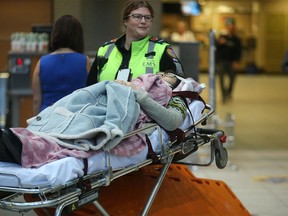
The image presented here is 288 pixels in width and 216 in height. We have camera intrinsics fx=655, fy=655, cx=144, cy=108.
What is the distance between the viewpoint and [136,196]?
457cm

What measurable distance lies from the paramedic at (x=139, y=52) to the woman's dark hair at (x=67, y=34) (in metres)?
0.70

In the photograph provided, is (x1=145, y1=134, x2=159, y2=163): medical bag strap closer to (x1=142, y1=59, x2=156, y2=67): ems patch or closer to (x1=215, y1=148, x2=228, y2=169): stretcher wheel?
(x1=142, y1=59, x2=156, y2=67): ems patch

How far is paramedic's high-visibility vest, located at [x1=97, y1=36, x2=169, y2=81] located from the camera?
4.61 m

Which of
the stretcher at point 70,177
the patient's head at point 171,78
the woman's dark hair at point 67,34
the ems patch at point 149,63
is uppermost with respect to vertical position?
the woman's dark hair at point 67,34

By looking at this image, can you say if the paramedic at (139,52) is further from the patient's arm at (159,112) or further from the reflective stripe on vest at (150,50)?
the patient's arm at (159,112)

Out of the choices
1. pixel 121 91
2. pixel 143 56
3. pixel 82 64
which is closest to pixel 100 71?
pixel 143 56

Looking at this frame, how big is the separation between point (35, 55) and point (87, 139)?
14.8ft

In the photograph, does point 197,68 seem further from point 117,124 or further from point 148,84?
point 117,124

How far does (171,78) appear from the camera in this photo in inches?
174

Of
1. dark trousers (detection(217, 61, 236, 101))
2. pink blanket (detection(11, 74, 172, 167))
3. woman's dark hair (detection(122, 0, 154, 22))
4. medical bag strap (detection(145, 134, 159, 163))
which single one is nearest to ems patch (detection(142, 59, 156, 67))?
woman's dark hair (detection(122, 0, 154, 22))

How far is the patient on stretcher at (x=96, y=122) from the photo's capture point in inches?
131

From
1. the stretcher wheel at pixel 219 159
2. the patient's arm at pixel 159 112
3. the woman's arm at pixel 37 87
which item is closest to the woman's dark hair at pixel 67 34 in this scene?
the woman's arm at pixel 37 87

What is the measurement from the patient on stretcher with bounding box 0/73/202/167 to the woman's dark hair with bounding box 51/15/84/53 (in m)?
1.34

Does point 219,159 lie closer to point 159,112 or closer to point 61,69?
point 159,112
